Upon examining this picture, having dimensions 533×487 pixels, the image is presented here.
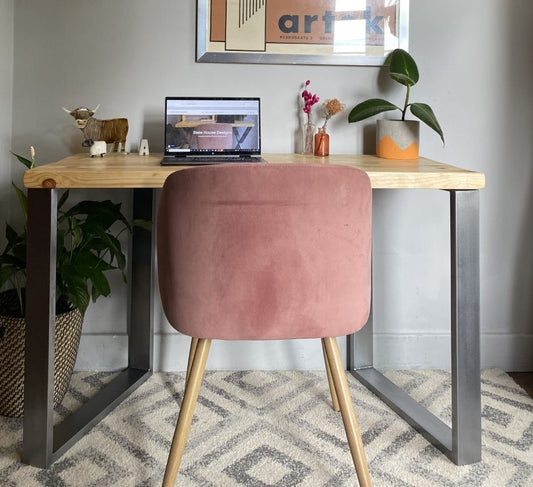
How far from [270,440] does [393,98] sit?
4.19 feet

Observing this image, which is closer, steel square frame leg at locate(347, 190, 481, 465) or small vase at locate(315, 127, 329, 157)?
steel square frame leg at locate(347, 190, 481, 465)

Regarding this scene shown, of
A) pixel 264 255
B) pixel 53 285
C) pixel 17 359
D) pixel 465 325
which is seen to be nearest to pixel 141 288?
pixel 17 359

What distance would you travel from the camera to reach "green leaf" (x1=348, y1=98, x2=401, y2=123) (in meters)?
1.93

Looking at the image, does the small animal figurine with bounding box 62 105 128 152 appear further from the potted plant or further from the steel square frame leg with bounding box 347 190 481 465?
the steel square frame leg with bounding box 347 190 481 465

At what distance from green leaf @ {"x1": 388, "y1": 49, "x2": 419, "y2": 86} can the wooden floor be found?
44.3 inches

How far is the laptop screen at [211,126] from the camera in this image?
1868 millimetres

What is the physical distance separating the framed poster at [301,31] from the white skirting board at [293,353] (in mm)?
1034

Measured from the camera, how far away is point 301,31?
2.05 m

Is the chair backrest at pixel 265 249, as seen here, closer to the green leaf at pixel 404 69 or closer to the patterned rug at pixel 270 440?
the patterned rug at pixel 270 440

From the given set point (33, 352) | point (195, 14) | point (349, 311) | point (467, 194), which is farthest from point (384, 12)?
point (33, 352)

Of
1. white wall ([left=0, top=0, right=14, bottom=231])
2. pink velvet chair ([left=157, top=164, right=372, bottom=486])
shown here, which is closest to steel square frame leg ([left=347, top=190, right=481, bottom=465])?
Result: pink velvet chair ([left=157, top=164, right=372, bottom=486])

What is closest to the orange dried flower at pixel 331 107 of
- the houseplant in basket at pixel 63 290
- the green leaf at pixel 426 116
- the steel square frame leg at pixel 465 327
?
the green leaf at pixel 426 116

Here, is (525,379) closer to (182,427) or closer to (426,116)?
(426,116)

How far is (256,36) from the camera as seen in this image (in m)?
2.05
